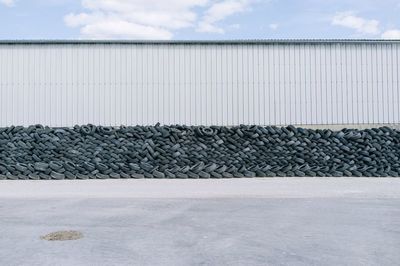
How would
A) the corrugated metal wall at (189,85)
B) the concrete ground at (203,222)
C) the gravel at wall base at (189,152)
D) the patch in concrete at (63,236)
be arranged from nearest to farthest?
the concrete ground at (203,222)
the patch in concrete at (63,236)
the gravel at wall base at (189,152)
the corrugated metal wall at (189,85)

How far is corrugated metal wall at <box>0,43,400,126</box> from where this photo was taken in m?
18.9

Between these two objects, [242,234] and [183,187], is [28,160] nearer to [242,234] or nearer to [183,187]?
[183,187]

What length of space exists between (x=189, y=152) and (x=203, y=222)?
762cm

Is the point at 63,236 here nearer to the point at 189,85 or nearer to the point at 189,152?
the point at 189,152

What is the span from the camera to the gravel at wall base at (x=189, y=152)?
16.8 metres

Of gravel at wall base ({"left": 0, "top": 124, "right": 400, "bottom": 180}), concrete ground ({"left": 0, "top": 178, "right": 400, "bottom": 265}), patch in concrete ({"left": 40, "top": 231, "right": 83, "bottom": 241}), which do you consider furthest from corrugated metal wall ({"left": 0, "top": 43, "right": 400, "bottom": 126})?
patch in concrete ({"left": 40, "top": 231, "right": 83, "bottom": 241})

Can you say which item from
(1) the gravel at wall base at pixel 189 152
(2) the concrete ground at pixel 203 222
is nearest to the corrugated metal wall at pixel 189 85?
(1) the gravel at wall base at pixel 189 152

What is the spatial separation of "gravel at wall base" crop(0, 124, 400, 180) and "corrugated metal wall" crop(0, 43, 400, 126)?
64.5 inches

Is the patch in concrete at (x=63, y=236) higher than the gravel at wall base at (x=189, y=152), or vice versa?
the gravel at wall base at (x=189, y=152)

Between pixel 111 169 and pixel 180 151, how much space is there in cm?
242

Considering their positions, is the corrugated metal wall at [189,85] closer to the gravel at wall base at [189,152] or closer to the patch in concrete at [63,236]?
the gravel at wall base at [189,152]

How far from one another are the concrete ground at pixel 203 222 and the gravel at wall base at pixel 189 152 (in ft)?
3.42

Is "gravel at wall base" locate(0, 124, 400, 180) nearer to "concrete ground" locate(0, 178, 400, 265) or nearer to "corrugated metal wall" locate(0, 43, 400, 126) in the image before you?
"concrete ground" locate(0, 178, 400, 265)

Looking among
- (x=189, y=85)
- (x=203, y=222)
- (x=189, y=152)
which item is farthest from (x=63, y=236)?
(x=189, y=85)
